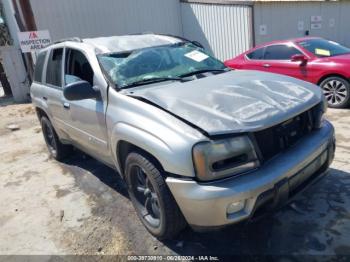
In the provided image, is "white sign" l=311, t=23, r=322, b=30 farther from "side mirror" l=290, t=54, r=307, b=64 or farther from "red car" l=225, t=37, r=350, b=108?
"side mirror" l=290, t=54, r=307, b=64

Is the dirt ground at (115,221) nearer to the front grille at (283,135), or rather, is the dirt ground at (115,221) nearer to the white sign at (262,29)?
the front grille at (283,135)

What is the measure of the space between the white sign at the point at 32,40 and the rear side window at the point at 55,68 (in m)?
6.30

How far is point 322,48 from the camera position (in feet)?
22.3

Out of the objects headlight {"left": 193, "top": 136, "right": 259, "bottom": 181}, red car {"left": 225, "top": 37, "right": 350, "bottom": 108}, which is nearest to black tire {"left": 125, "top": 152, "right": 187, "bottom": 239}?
headlight {"left": 193, "top": 136, "right": 259, "bottom": 181}

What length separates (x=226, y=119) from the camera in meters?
2.39

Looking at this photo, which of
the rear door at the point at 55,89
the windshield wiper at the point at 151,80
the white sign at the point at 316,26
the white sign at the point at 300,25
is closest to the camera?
the windshield wiper at the point at 151,80

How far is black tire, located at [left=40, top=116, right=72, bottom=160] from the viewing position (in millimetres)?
5031

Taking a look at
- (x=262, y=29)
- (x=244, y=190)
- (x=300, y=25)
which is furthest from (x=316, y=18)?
(x=244, y=190)

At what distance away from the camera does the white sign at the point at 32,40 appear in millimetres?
10016

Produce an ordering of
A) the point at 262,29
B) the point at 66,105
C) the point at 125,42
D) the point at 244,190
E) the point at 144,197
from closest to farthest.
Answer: the point at 244,190 < the point at 144,197 < the point at 125,42 < the point at 66,105 < the point at 262,29

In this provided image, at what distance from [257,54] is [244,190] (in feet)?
19.6

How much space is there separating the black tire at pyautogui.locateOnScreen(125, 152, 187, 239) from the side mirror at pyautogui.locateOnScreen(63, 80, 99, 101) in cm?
77

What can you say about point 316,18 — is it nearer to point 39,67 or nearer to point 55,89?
point 39,67

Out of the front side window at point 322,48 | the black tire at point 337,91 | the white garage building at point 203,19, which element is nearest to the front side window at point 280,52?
the front side window at point 322,48
